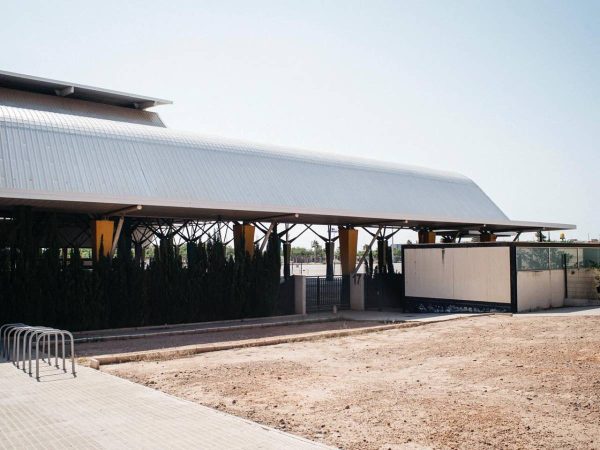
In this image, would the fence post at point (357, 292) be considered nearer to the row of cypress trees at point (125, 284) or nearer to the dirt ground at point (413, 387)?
the row of cypress trees at point (125, 284)

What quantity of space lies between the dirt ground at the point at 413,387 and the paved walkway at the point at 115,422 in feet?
1.91

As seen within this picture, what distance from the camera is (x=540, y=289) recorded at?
85.5 feet

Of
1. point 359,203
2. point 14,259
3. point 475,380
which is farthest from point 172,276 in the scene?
point 475,380

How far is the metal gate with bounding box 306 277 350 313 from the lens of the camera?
28.1 meters

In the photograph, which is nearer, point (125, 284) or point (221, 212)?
point (125, 284)

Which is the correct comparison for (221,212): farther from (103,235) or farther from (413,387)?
(413,387)

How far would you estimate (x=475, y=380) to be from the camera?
37.7ft

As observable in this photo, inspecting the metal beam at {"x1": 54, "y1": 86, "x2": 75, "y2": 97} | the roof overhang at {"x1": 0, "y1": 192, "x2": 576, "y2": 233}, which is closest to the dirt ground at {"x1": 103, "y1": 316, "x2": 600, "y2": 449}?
the roof overhang at {"x1": 0, "y1": 192, "x2": 576, "y2": 233}

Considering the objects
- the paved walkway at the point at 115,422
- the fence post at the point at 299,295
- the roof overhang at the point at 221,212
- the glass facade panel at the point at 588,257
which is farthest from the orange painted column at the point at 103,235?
the glass facade panel at the point at 588,257

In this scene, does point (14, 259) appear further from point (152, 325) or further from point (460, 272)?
point (460, 272)

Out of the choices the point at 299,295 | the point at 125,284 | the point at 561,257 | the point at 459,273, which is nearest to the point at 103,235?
the point at 125,284

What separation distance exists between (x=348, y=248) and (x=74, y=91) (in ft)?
58.2

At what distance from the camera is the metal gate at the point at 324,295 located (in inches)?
1108

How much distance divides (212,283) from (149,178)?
16.5 ft
